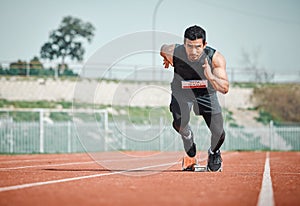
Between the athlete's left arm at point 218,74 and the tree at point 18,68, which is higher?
the tree at point 18,68

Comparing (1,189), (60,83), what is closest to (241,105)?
(60,83)

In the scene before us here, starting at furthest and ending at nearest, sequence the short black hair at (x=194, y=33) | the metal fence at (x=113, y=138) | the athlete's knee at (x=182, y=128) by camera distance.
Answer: the metal fence at (x=113, y=138) < the athlete's knee at (x=182, y=128) < the short black hair at (x=194, y=33)

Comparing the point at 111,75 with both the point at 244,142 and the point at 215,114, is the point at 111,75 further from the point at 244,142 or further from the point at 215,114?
the point at 215,114

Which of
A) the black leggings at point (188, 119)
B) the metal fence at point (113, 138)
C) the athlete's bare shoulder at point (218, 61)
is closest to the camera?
the athlete's bare shoulder at point (218, 61)

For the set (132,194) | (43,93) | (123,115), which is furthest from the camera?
(43,93)

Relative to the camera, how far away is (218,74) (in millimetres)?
10383

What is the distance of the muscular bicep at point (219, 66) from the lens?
408 inches

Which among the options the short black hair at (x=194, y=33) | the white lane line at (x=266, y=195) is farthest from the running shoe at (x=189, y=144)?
the white lane line at (x=266, y=195)

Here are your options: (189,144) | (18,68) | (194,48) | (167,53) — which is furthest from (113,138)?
(194,48)

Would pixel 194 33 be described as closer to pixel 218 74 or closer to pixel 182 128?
pixel 218 74

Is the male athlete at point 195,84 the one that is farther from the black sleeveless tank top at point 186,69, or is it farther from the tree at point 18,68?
A: the tree at point 18,68

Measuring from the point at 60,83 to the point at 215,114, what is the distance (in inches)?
1690

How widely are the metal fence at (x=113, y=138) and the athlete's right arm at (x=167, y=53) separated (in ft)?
69.4

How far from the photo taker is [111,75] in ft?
178
